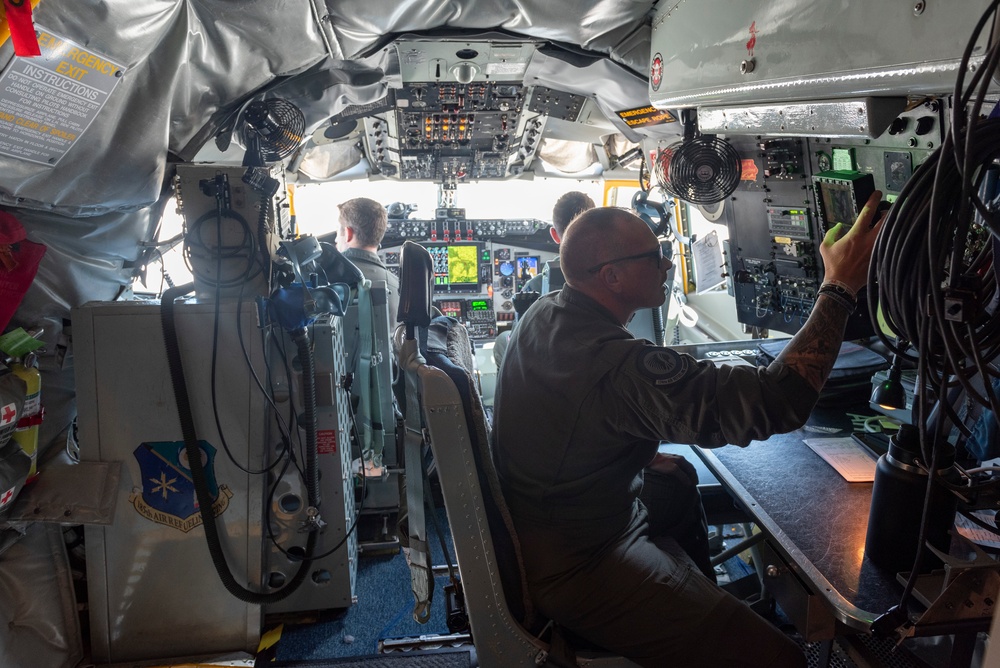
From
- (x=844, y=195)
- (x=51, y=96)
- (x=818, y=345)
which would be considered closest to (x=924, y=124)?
(x=844, y=195)

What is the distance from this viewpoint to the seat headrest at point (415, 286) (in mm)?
1840

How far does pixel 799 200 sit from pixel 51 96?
2609 mm

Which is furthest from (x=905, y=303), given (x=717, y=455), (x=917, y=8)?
(x=717, y=455)

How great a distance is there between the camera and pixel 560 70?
3.26m

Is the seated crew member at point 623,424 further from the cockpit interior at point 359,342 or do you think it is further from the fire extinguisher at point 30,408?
the fire extinguisher at point 30,408

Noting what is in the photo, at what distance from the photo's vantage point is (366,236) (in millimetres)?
4121

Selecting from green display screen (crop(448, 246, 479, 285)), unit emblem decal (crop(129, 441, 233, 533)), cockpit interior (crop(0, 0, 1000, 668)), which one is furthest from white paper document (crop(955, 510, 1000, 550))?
green display screen (crop(448, 246, 479, 285))

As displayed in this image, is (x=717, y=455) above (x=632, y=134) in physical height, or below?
below

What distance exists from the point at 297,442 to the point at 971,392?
249 centimetres

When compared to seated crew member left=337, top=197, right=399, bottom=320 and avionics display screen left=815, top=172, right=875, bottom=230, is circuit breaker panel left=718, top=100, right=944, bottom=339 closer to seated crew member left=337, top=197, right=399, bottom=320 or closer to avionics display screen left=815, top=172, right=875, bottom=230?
avionics display screen left=815, top=172, right=875, bottom=230

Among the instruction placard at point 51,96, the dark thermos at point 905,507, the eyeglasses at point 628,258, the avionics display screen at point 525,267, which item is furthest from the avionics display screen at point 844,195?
the avionics display screen at point 525,267

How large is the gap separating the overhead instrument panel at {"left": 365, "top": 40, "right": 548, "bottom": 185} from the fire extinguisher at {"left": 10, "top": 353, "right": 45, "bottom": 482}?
6.49ft

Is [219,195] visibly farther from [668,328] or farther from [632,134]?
[668,328]

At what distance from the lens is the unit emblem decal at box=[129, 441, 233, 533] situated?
2.72 meters
